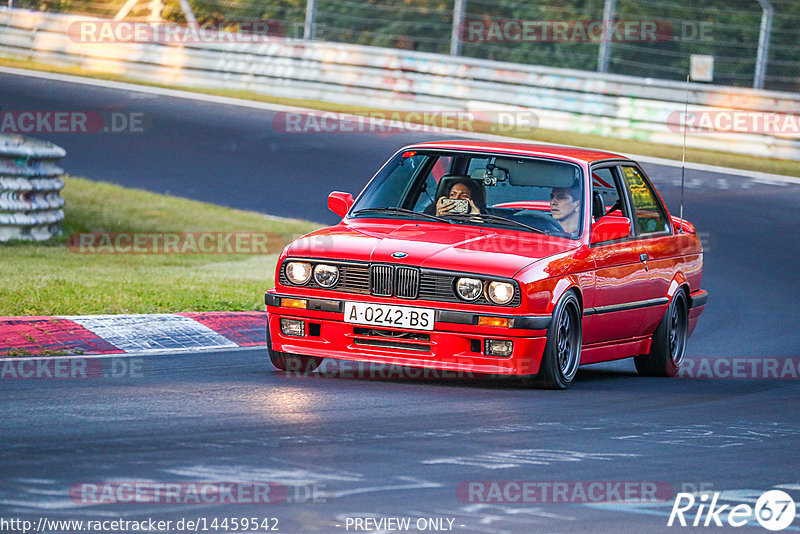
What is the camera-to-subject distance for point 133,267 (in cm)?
1416

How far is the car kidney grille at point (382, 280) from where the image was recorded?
8.27 metres

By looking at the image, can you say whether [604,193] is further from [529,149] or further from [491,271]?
[491,271]

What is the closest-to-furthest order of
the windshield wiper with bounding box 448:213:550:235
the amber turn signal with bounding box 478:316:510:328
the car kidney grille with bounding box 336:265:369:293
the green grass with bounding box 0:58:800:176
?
the amber turn signal with bounding box 478:316:510:328 < the car kidney grille with bounding box 336:265:369:293 < the windshield wiper with bounding box 448:213:550:235 < the green grass with bounding box 0:58:800:176

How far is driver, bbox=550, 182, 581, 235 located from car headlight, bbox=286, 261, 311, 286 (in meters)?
1.74

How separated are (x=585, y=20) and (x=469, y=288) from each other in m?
22.2

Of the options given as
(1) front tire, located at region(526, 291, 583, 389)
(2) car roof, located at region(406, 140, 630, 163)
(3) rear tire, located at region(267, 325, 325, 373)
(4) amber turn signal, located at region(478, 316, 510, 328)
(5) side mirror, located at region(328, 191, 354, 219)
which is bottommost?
(3) rear tire, located at region(267, 325, 325, 373)

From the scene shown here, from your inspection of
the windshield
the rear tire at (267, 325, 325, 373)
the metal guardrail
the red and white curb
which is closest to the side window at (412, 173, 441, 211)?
the windshield

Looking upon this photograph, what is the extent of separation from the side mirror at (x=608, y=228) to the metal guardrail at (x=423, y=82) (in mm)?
13965

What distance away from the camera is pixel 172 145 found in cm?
2228

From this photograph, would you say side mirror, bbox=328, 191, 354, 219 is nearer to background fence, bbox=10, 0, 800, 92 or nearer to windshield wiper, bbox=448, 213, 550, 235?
windshield wiper, bbox=448, 213, 550, 235

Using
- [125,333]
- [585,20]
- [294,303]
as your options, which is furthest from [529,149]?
[585,20]

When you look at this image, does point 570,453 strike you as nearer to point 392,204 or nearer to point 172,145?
point 392,204

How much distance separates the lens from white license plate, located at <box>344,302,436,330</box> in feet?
27.0

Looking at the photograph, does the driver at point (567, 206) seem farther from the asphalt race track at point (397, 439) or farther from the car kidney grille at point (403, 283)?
the car kidney grille at point (403, 283)
